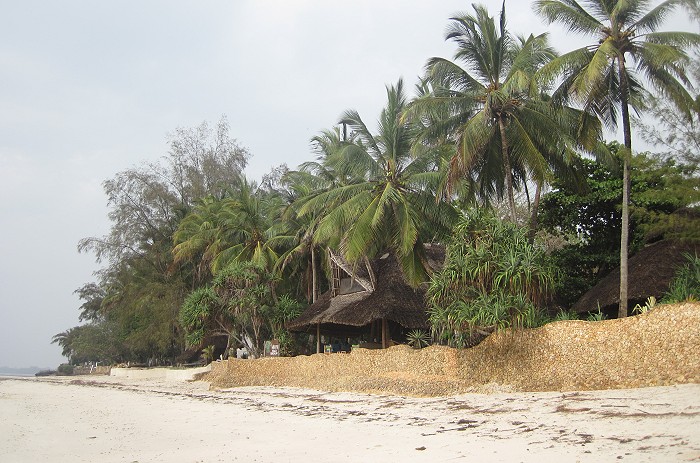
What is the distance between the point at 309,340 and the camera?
32.3 meters

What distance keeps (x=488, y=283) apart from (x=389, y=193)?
5494 millimetres

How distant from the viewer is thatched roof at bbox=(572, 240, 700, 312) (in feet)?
A: 51.0

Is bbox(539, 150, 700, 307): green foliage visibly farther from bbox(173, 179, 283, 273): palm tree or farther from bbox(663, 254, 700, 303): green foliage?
bbox(173, 179, 283, 273): palm tree

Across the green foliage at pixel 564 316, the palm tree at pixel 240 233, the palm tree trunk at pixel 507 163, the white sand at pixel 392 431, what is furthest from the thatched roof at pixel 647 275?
the palm tree at pixel 240 233

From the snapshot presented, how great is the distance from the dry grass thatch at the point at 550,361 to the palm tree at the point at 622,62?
2904 mm

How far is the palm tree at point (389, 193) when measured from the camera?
18.7 metres

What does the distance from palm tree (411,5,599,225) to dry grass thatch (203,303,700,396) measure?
533cm

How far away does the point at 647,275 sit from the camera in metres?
15.8

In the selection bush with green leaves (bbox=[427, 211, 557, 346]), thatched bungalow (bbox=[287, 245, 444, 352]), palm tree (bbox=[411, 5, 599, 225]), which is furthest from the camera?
thatched bungalow (bbox=[287, 245, 444, 352])

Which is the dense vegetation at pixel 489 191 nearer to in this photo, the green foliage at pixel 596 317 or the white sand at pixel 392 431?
the green foliage at pixel 596 317

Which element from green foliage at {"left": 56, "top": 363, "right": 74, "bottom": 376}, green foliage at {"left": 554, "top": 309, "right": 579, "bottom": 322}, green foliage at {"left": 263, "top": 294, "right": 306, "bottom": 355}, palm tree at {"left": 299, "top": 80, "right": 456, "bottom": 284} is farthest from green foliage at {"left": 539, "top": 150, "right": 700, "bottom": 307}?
Answer: green foliage at {"left": 56, "top": 363, "right": 74, "bottom": 376}

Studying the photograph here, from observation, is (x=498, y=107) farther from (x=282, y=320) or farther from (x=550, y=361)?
(x=282, y=320)

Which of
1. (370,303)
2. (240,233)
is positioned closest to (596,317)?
(370,303)

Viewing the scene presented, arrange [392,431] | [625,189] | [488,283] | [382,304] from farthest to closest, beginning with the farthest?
[382,304] < [625,189] < [488,283] < [392,431]
